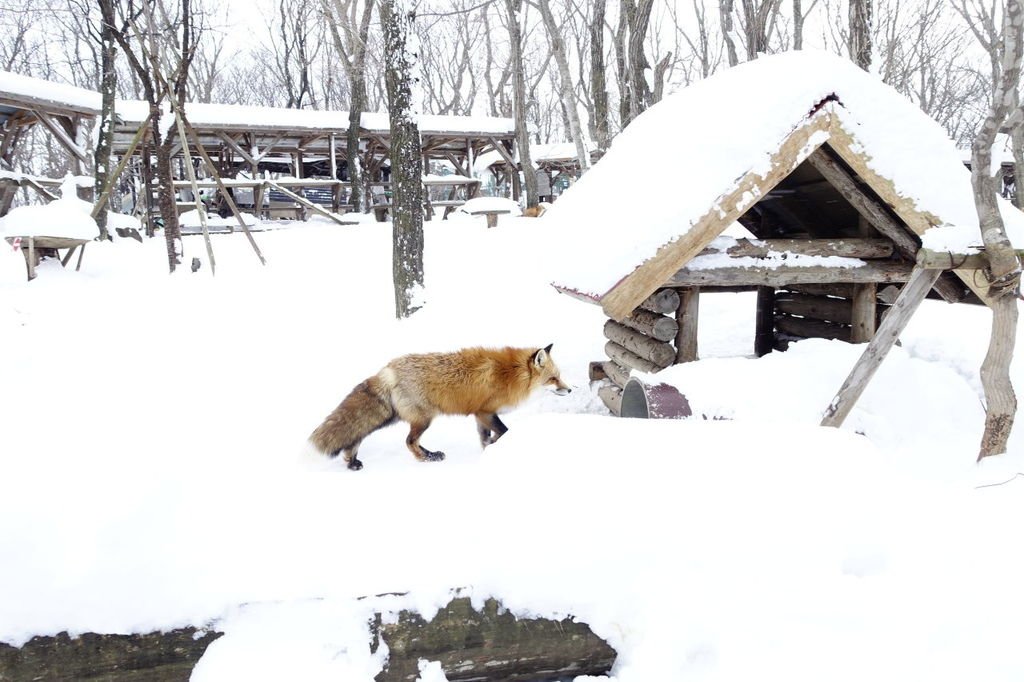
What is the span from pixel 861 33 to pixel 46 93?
18376 millimetres

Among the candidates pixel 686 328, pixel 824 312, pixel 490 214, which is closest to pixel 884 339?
pixel 686 328

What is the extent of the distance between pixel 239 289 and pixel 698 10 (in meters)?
20.5

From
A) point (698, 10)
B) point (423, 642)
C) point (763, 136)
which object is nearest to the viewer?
point (423, 642)

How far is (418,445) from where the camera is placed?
5.09 metres

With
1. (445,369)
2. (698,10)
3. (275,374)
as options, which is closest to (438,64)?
(698,10)

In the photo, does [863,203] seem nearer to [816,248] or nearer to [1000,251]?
[816,248]

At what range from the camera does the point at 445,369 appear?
16.3 feet

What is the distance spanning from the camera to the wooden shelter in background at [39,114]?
1561 centimetres

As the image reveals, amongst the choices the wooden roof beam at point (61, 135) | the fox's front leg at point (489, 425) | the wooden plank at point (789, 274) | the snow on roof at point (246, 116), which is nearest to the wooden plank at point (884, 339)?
the wooden plank at point (789, 274)

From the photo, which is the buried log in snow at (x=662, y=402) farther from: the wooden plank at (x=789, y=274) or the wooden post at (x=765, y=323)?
the wooden post at (x=765, y=323)

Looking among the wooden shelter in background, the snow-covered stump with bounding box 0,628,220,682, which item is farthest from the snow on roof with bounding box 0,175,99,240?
the snow-covered stump with bounding box 0,628,220,682

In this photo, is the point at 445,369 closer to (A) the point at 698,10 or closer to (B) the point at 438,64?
(A) the point at 698,10

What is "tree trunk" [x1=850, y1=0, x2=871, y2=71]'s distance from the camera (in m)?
9.70

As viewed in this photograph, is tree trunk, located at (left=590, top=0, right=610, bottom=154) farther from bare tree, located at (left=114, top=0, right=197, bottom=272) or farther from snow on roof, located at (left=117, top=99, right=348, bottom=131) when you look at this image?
snow on roof, located at (left=117, top=99, right=348, bottom=131)
